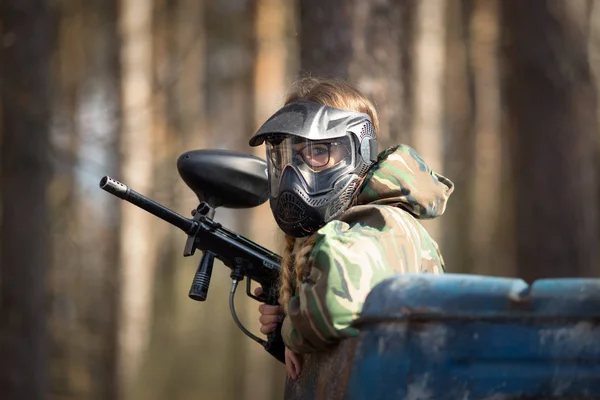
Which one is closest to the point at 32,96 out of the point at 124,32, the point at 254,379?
the point at 124,32

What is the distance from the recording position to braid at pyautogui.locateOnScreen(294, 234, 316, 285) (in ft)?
9.32

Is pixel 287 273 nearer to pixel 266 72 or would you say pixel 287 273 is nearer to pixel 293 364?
pixel 293 364

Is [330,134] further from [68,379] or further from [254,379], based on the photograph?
[68,379]

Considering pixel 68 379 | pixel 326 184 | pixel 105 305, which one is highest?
pixel 326 184

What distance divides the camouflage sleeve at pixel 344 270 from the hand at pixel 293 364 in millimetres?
139

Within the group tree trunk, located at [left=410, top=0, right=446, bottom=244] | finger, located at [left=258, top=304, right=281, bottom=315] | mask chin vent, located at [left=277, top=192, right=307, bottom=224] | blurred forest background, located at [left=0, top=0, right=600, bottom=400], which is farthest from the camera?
tree trunk, located at [left=410, top=0, right=446, bottom=244]

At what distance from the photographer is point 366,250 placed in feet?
8.58

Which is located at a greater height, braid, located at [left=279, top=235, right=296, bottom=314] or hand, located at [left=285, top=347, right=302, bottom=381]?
braid, located at [left=279, top=235, right=296, bottom=314]

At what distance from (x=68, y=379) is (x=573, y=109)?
13.4 meters

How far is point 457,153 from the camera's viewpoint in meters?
19.8

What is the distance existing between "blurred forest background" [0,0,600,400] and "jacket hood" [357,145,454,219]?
515 centimetres

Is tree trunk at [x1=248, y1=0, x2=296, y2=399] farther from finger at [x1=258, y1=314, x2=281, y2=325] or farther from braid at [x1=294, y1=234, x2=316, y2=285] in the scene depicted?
braid at [x1=294, y1=234, x2=316, y2=285]

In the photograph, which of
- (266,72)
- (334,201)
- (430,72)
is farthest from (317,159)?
(430,72)

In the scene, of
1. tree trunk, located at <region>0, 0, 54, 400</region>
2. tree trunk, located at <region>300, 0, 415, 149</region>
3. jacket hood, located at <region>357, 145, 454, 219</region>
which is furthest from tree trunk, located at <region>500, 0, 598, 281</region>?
jacket hood, located at <region>357, 145, 454, 219</region>
